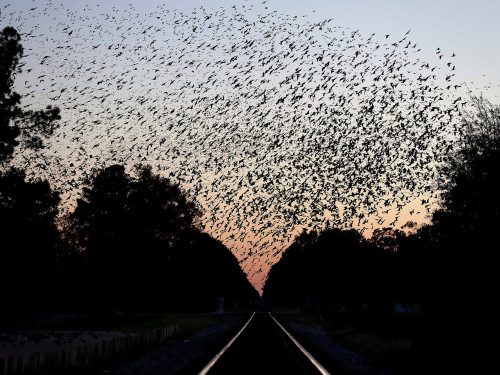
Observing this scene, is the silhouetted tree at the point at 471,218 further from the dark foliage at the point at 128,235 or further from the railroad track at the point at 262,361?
the dark foliage at the point at 128,235

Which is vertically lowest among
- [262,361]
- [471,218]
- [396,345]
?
[262,361]

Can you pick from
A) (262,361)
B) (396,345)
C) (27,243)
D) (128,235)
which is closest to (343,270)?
(128,235)

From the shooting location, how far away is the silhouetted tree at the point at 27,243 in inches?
2106

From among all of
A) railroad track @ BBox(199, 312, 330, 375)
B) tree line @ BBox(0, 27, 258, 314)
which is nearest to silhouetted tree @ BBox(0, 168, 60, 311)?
tree line @ BBox(0, 27, 258, 314)

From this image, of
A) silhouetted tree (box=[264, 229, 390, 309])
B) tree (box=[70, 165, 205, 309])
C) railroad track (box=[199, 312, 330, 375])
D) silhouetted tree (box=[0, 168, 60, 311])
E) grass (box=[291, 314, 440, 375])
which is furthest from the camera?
silhouetted tree (box=[264, 229, 390, 309])

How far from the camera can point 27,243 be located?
2170 inches

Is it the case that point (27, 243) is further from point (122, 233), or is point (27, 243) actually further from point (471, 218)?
point (471, 218)

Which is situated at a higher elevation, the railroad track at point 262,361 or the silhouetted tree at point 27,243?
the silhouetted tree at point 27,243

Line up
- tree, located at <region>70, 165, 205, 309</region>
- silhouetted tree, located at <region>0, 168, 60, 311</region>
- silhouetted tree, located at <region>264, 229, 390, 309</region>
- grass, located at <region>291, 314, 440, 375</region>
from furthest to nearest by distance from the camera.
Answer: silhouetted tree, located at <region>264, 229, 390, 309</region> → tree, located at <region>70, 165, 205, 309</region> → silhouetted tree, located at <region>0, 168, 60, 311</region> → grass, located at <region>291, 314, 440, 375</region>

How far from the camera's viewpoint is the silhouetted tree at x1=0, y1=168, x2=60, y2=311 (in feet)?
176

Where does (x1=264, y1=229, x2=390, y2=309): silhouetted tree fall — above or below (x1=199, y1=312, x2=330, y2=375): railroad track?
above

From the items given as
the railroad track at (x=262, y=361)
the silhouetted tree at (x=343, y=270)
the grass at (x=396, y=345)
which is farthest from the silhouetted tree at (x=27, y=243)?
the silhouetted tree at (x=343, y=270)

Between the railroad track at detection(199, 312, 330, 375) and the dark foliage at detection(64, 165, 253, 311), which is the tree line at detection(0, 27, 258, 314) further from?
the railroad track at detection(199, 312, 330, 375)

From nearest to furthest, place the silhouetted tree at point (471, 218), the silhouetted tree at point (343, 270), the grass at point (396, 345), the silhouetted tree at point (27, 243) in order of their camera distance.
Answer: the grass at point (396, 345) → the silhouetted tree at point (471, 218) → the silhouetted tree at point (27, 243) → the silhouetted tree at point (343, 270)
